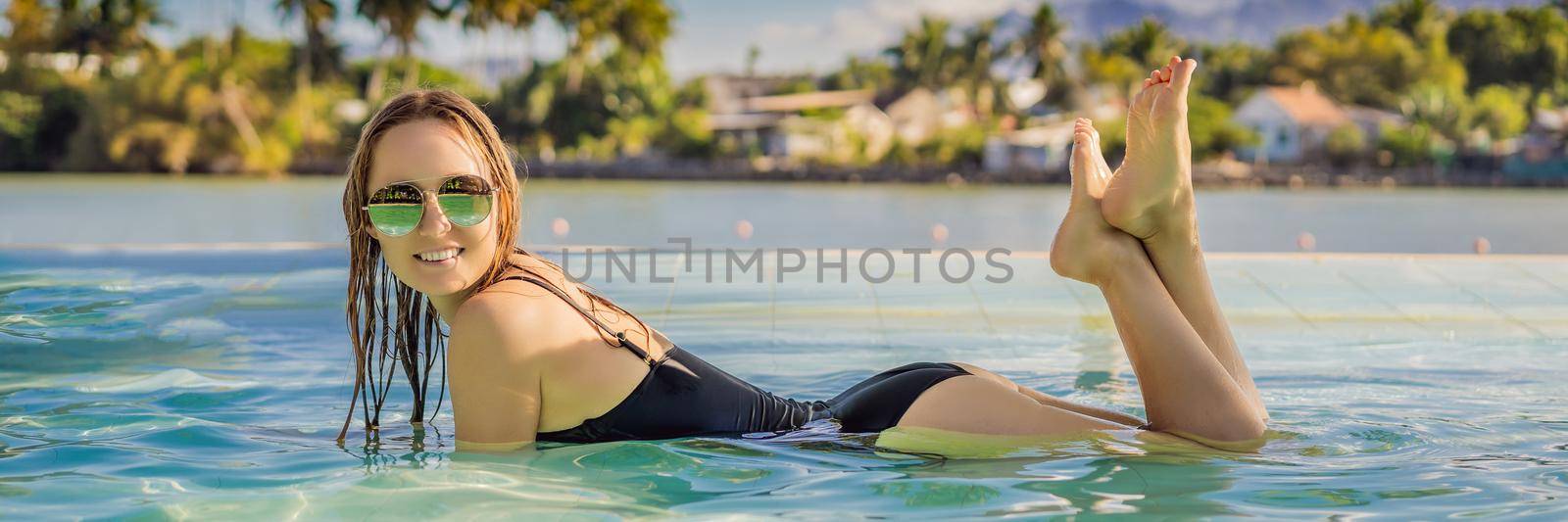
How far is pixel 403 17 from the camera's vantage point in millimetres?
46344

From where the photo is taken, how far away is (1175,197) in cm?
250

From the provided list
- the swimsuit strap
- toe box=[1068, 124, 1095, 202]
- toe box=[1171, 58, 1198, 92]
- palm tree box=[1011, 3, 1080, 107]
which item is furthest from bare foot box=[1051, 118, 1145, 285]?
palm tree box=[1011, 3, 1080, 107]

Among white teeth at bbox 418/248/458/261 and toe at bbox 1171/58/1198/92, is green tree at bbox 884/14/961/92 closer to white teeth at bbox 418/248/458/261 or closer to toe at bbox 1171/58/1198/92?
toe at bbox 1171/58/1198/92

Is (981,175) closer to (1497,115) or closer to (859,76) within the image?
(859,76)

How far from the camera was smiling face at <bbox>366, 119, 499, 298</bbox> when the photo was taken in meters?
2.14

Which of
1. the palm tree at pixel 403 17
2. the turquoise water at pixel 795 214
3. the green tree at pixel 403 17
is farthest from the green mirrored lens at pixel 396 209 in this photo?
the palm tree at pixel 403 17

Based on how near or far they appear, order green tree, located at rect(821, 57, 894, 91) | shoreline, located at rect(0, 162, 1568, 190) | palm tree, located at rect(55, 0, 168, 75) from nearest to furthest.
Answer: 1. shoreline, located at rect(0, 162, 1568, 190)
2. palm tree, located at rect(55, 0, 168, 75)
3. green tree, located at rect(821, 57, 894, 91)

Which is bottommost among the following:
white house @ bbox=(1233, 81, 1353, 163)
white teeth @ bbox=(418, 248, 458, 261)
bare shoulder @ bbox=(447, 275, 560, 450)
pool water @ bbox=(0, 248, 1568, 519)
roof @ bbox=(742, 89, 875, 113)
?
pool water @ bbox=(0, 248, 1568, 519)

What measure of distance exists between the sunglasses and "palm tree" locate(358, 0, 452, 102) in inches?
1761

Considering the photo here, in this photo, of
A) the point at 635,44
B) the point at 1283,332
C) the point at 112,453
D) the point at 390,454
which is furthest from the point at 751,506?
the point at 635,44

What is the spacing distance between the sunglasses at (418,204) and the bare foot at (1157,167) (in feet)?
3.47

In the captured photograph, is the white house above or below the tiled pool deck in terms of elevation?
above

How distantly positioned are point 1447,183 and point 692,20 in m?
97.8

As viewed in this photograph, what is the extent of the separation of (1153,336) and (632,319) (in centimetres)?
85
